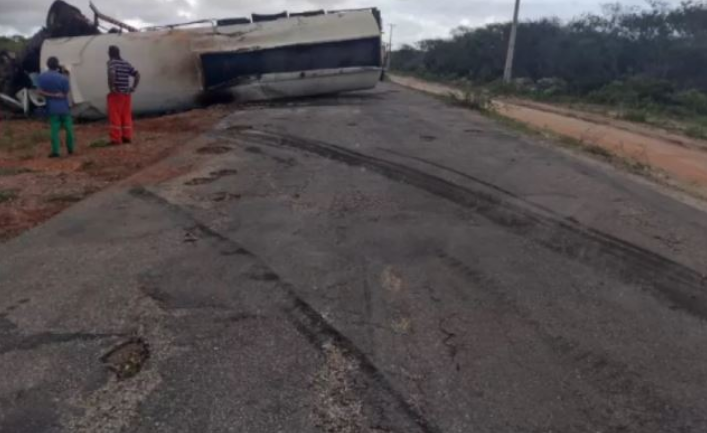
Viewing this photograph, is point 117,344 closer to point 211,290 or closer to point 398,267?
point 211,290

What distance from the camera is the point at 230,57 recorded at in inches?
609

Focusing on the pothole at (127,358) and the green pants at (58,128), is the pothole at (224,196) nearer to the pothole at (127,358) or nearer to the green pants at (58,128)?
the pothole at (127,358)

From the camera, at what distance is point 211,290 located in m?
5.17

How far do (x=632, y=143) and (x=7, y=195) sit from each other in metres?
15.3

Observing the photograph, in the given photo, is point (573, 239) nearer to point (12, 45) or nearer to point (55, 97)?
point (55, 97)

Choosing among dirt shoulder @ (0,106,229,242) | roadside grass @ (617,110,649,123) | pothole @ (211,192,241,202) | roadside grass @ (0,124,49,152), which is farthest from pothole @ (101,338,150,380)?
roadside grass @ (617,110,649,123)

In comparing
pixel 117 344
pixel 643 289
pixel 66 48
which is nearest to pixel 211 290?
pixel 117 344

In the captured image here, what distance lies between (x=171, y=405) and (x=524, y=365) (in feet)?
6.61

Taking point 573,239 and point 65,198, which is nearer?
point 573,239

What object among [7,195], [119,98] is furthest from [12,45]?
[7,195]

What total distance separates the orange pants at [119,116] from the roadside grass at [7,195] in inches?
131

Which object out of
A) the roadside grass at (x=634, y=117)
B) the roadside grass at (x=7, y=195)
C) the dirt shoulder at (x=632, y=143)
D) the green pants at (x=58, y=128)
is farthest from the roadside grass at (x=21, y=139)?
the roadside grass at (x=634, y=117)

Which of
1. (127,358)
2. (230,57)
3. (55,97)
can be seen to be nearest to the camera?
(127,358)

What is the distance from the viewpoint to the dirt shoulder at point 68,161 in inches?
299
